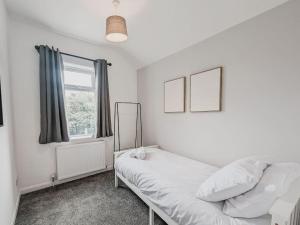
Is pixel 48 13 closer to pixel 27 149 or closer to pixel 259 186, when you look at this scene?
pixel 27 149

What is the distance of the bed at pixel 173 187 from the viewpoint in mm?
1123

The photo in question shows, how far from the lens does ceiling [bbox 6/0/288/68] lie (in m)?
1.75

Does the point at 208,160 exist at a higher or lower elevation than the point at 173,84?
lower

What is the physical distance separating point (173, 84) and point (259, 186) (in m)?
1.96

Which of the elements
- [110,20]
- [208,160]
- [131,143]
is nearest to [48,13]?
[110,20]

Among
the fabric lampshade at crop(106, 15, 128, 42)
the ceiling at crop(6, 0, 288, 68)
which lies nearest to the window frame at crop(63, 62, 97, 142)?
the ceiling at crop(6, 0, 288, 68)

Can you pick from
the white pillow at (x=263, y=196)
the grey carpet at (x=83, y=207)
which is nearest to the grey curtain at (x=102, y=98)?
the grey carpet at (x=83, y=207)

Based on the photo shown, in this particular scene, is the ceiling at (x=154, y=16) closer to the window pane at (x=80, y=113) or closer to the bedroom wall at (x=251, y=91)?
the bedroom wall at (x=251, y=91)

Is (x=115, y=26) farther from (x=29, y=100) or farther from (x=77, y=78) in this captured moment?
(x=29, y=100)

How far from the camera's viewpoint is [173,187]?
149 centimetres

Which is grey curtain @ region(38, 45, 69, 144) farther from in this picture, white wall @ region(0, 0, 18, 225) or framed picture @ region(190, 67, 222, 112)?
framed picture @ region(190, 67, 222, 112)

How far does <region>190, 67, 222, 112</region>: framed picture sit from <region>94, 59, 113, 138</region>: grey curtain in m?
1.67

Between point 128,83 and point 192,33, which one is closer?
point 192,33

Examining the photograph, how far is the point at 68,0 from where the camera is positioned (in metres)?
1.93
